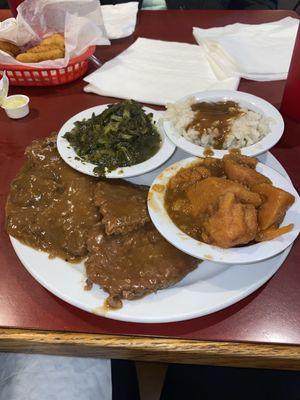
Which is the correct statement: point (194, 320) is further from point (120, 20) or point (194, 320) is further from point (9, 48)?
point (120, 20)

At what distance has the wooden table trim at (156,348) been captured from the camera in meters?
1.31

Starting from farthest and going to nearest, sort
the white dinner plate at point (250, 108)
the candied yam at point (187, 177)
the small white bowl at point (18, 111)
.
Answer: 1. the small white bowl at point (18, 111)
2. the white dinner plate at point (250, 108)
3. the candied yam at point (187, 177)

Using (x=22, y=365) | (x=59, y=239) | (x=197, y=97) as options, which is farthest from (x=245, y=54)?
(x=22, y=365)

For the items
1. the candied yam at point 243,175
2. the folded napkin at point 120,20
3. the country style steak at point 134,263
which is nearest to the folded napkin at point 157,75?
the folded napkin at point 120,20

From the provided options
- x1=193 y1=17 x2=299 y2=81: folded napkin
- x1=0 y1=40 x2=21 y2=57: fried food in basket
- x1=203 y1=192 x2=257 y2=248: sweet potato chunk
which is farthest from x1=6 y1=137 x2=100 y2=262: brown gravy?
x1=193 y1=17 x2=299 y2=81: folded napkin

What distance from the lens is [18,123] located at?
236 cm

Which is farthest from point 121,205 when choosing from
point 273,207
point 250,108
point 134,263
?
point 250,108

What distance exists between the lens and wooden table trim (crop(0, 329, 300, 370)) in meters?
1.31

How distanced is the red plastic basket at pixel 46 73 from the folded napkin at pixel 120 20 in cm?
48

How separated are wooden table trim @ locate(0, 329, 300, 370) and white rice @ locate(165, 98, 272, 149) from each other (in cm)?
94

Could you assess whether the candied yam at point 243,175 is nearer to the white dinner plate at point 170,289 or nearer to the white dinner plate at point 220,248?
the white dinner plate at point 220,248

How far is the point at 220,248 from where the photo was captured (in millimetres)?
1355

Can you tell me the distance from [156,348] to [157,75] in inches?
72.4

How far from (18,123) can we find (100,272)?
4.44 feet
